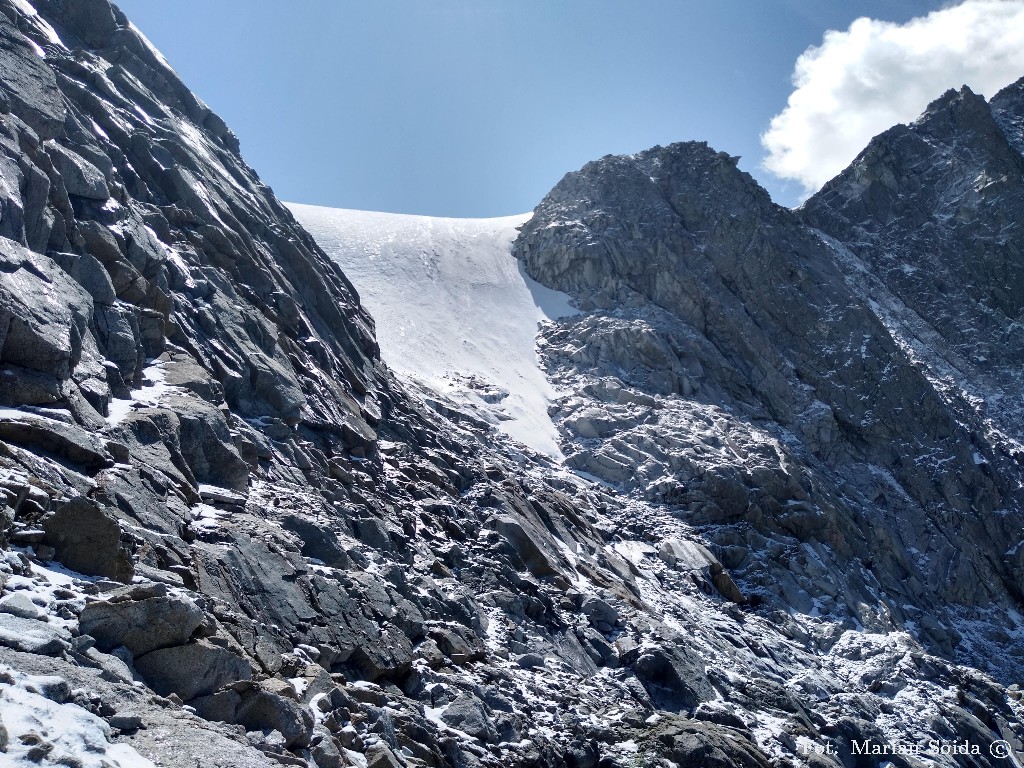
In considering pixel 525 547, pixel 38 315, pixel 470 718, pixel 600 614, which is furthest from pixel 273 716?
pixel 525 547

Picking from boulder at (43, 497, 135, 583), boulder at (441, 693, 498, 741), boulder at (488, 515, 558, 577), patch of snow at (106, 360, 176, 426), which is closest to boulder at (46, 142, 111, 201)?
patch of snow at (106, 360, 176, 426)

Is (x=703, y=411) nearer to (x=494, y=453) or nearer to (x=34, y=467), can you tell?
(x=494, y=453)

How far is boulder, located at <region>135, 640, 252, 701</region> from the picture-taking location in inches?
389

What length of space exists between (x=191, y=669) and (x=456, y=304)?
45.6 meters

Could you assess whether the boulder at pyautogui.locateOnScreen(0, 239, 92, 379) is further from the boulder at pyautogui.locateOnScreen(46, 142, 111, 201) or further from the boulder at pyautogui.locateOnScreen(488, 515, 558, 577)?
the boulder at pyautogui.locateOnScreen(488, 515, 558, 577)

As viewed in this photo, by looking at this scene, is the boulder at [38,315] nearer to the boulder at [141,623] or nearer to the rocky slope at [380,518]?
the rocky slope at [380,518]

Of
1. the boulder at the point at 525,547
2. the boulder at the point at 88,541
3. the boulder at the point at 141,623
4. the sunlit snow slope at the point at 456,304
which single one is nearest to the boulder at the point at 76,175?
the boulder at the point at 88,541

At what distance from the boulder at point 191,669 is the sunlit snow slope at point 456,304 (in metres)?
29.7

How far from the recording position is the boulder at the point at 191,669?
32.4 ft

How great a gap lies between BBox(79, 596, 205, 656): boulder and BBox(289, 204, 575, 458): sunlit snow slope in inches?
1176

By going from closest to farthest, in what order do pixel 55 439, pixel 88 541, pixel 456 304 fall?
1. pixel 88 541
2. pixel 55 439
3. pixel 456 304

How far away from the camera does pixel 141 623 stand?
9.98 meters

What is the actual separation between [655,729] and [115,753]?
46.4 ft

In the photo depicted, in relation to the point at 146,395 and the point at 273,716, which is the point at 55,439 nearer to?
the point at 146,395
